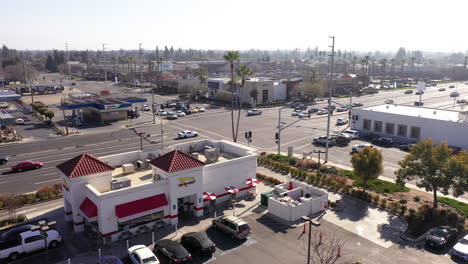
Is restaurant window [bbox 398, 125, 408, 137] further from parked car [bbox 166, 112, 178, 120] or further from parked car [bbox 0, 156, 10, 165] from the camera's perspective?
parked car [bbox 0, 156, 10, 165]

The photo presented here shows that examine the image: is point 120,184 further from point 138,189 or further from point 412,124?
point 412,124

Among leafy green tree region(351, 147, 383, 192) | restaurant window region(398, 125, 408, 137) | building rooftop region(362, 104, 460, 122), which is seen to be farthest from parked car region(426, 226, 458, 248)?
restaurant window region(398, 125, 408, 137)

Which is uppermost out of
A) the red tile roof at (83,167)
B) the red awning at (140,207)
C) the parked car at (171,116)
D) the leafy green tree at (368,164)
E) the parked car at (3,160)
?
the red tile roof at (83,167)

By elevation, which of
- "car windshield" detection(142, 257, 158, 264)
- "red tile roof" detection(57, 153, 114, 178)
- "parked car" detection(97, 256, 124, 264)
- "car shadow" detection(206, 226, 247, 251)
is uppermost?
"red tile roof" detection(57, 153, 114, 178)

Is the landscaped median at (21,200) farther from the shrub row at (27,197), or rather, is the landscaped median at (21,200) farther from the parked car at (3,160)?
the parked car at (3,160)

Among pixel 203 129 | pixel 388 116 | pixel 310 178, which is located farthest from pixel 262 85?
pixel 310 178

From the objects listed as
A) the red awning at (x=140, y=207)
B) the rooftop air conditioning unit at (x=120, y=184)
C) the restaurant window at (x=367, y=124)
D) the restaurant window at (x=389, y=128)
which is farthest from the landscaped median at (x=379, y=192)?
the restaurant window at (x=367, y=124)

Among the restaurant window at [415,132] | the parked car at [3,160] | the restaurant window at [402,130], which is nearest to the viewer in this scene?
the parked car at [3,160]
